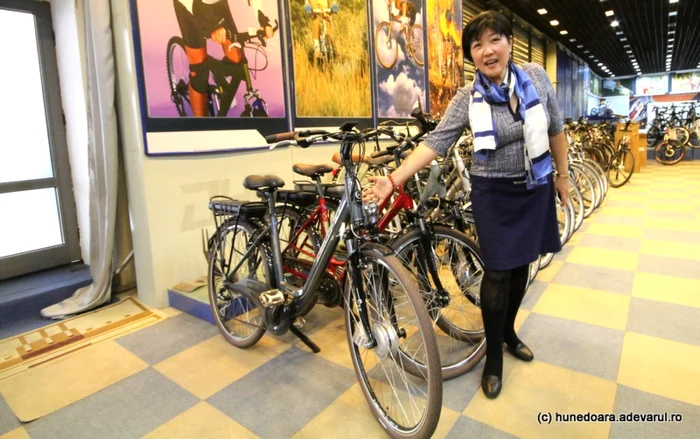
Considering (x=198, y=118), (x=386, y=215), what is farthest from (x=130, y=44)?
(x=386, y=215)

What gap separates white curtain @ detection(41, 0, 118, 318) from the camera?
2.69 metres

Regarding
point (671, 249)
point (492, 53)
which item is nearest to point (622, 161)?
point (671, 249)

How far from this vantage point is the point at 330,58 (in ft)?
13.3

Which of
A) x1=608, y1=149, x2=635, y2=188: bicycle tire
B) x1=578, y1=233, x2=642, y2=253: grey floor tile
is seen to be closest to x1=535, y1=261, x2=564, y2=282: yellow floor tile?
x1=578, y1=233, x2=642, y2=253: grey floor tile

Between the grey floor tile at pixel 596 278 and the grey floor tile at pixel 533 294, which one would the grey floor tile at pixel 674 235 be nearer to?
the grey floor tile at pixel 596 278

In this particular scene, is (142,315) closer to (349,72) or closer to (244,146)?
(244,146)

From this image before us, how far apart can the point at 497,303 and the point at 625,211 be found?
4.70 meters

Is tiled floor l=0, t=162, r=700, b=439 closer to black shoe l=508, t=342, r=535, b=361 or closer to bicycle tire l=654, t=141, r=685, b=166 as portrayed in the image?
black shoe l=508, t=342, r=535, b=361

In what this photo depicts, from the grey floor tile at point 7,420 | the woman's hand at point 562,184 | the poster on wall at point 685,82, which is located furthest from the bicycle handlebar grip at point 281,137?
the poster on wall at point 685,82

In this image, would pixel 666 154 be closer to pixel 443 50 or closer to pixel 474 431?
pixel 443 50

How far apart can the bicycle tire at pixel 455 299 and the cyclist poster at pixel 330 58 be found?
221cm

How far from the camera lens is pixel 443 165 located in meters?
2.87

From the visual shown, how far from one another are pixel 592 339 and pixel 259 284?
69.8 inches

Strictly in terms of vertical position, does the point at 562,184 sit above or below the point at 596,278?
above
